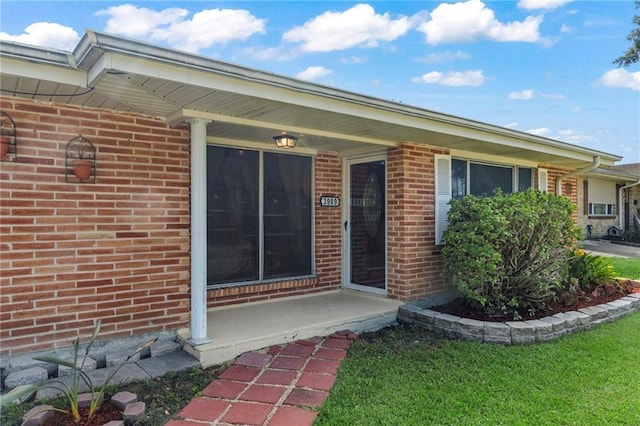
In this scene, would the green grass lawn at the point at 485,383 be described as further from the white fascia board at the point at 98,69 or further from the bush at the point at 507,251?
the white fascia board at the point at 98,69

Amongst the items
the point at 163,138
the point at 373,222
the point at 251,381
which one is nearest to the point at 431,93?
the point at 373,222

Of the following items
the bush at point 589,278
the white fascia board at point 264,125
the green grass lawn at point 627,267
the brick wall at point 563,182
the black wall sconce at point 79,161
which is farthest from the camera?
the green grass lawn at point 627,267

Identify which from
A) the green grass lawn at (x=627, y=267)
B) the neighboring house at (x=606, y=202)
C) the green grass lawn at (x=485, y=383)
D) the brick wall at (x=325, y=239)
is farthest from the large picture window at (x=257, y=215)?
the neighboring house at (x=606, y=202)

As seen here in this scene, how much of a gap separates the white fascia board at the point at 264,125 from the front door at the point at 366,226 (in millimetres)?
656

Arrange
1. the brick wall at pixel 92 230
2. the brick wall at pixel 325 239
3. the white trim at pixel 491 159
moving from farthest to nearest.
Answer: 1. the white trim at pixel 491 159
2. the brick wall at pixel 325 239
3. the brick wall at pixel 92 230

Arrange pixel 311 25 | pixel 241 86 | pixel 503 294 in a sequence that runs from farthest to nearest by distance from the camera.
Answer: pixel 311 25 → pixel 503 294 → pixel 241 86

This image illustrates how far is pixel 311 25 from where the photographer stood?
8500 millimetres

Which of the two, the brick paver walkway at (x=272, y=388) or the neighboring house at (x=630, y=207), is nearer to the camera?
the brick paver walkway at (x=272, y=388)

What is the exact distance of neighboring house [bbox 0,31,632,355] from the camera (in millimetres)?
3189

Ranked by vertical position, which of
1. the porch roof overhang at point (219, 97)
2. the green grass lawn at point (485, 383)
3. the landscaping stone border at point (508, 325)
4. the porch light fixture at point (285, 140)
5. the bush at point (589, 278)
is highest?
the porch roof overhang at point (219, 97)

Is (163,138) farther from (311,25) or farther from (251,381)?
(311,25)

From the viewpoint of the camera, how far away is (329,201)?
6.04m

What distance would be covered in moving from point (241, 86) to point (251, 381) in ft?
8.18

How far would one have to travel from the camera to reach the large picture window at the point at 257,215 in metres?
5.02
